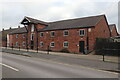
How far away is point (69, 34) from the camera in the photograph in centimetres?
2786

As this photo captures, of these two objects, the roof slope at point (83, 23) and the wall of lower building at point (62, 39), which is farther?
the wall of lower building at point (62, 39)

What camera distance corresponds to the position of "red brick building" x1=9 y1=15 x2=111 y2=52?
82.3 feet

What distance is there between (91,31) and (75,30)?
362 cm

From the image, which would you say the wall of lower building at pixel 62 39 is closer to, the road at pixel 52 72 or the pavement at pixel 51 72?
the pavement at pixel 51 72

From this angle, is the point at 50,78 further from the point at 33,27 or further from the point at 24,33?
the point at 24,33

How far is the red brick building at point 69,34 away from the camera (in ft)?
82.3

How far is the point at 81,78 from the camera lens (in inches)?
282

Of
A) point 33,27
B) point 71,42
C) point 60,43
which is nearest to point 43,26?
point 33,27

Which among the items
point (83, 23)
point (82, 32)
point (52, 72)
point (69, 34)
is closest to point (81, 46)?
point (82, 32)

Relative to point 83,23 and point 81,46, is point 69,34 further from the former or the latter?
point 81,46

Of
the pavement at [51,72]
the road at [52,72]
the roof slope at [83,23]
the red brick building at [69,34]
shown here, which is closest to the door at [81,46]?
the red brick building at [69,34]

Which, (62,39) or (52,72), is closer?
(52,72)

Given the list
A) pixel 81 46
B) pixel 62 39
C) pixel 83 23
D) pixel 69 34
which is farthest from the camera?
pixel 62 39

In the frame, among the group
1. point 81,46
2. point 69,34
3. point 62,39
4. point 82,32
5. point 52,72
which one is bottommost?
point 52,72
